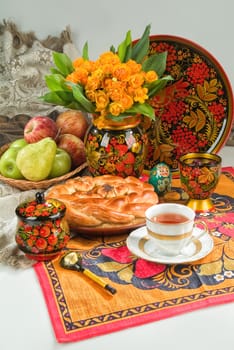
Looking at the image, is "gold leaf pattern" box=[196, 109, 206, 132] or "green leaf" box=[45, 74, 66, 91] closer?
"green leaf" box=[45, 74, 66, 91]

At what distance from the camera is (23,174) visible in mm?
1484

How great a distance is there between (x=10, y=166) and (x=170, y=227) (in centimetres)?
59

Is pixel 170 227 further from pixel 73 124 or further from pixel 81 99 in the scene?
pixel 73 124

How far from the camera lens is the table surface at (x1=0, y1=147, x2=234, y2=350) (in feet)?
3.04

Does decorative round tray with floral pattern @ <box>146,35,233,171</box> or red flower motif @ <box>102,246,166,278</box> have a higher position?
decorative round tray with floral pattern @ <box>146,35,233,171</box>

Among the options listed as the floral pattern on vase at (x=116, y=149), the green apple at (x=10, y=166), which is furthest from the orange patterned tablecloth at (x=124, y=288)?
the green apple at (x=10, y=166)

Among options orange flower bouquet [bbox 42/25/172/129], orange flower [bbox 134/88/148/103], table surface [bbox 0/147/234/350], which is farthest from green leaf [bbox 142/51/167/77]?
table surface [bbox 0/147/234/350]

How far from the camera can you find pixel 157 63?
1479 mm

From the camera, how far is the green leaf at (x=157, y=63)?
147cm

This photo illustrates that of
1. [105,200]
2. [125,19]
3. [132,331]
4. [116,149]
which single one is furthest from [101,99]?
[125,19]

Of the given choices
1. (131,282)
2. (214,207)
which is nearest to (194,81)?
(214,207)

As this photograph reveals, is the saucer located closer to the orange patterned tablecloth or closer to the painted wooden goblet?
the orange patterned tablecloth

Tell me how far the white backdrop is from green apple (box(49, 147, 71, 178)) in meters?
0.73

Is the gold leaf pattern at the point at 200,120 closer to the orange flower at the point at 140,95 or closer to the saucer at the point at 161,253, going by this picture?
the orange flower at the point at 140,95
